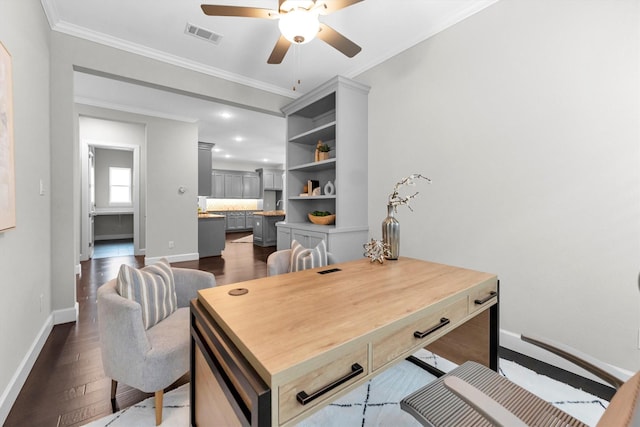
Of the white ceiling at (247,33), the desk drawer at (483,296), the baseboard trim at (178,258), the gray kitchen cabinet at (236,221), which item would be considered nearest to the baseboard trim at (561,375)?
the desk drawer at (483,296)

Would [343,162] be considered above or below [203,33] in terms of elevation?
below

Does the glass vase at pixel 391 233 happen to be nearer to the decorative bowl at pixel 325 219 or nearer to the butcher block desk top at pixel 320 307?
the butcher block desk top at pixel 320 307

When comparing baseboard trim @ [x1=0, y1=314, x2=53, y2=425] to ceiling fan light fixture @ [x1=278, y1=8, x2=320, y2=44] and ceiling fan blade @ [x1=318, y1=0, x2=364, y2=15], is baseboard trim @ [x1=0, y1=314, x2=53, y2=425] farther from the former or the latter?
ceiling fan blade @ [x1=318, y1=0, x2=364, y2=15]

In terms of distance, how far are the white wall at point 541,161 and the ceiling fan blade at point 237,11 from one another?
1.63 metres

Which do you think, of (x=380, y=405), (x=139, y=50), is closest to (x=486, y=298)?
(x=380, y=405)

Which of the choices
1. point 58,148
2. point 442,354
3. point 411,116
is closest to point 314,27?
point 411,116

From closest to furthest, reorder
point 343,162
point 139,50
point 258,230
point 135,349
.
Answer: point 135,349
point 139,50
point 343,162
point 258,230

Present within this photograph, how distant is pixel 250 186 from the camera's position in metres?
10.5

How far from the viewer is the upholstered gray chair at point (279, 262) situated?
2064mm

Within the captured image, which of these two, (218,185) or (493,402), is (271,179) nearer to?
(218,185)

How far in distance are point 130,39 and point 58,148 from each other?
1.29m

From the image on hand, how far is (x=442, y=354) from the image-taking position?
1897 millimetres

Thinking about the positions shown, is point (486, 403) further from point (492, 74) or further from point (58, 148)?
point (58, 148)

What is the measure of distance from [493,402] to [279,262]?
1.61 m
